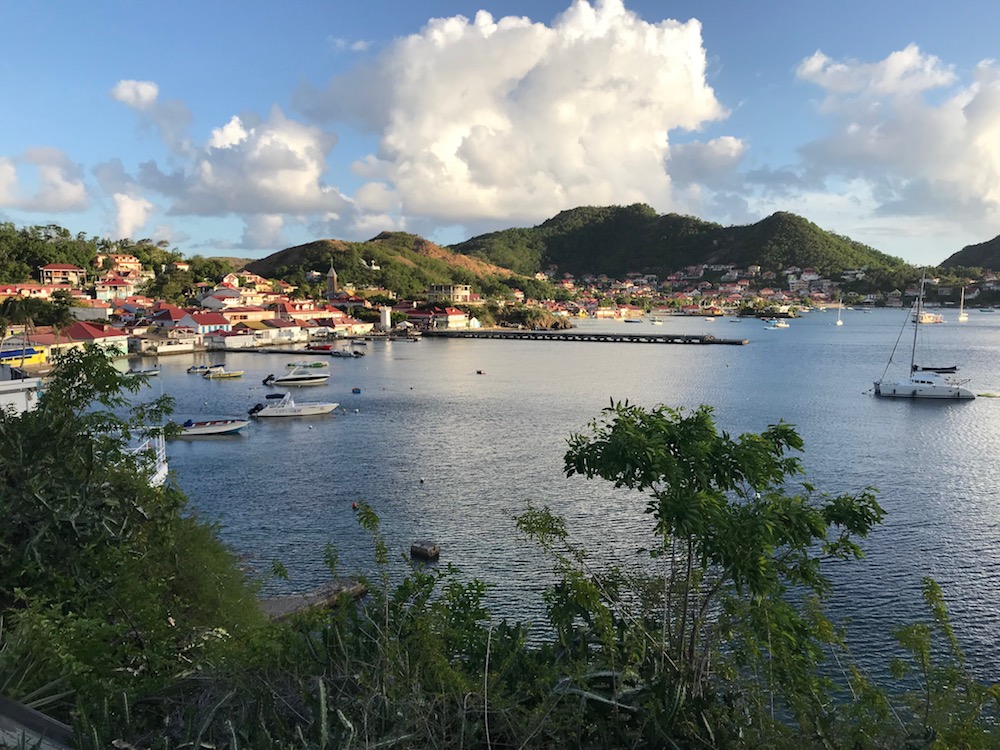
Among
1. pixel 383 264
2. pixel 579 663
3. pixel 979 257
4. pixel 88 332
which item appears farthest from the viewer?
pixel 979 257

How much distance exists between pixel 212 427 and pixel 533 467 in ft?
44.1

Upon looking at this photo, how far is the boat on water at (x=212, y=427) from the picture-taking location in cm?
2762

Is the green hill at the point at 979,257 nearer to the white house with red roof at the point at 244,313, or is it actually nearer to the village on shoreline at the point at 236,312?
the village on shoreline at the point at 236,312

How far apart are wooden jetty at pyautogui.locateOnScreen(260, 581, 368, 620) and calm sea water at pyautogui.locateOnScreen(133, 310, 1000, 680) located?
0.81 metres

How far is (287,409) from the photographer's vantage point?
103 feet

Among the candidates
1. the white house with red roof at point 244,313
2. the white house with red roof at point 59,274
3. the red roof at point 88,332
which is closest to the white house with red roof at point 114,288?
the white house with red roof at point 59,274

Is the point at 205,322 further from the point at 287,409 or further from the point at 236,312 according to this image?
the point at 287,409

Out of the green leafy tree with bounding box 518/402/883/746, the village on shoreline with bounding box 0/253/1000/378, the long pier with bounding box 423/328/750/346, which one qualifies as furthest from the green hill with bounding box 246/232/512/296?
the green leafy tree with bounding box 518/402/883/746

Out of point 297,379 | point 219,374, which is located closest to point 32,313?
point 219,374

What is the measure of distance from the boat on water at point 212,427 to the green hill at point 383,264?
3450 inches

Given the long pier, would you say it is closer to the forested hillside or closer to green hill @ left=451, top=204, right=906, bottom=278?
the forested hillside

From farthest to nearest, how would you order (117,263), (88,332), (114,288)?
(117,263), (114,288), (88,332)

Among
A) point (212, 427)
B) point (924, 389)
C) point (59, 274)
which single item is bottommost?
point (212, 427)

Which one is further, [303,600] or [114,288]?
[114,288]
